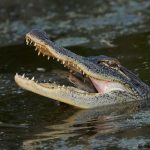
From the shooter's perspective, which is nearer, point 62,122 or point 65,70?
point 62,122

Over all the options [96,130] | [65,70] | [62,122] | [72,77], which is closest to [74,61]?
[72,77]

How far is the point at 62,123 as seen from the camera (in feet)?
27.7

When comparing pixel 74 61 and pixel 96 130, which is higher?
pixel 74 61

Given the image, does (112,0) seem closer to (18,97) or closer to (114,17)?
(114,17)

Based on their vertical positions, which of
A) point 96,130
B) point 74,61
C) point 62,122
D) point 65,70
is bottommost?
point 65,70

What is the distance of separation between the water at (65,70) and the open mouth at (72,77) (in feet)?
1.00

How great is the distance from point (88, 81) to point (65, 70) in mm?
2339

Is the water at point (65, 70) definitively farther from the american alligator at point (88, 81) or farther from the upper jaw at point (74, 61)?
the upper jaw at point (74, 61)

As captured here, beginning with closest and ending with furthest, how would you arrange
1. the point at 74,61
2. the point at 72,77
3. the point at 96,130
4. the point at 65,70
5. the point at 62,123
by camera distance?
the point at 96,130 → the point at 62,123 → the point at 74,61 → the point at 72,77 → the point at 65,70

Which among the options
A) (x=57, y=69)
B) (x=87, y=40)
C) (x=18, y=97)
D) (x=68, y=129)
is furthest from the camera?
(x=87, y=40)

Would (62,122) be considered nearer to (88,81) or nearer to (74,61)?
(74,61)

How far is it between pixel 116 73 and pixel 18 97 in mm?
1784

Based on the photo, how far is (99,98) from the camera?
29.6 ft

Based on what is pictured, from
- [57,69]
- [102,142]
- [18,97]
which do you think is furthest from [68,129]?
[57,69]
